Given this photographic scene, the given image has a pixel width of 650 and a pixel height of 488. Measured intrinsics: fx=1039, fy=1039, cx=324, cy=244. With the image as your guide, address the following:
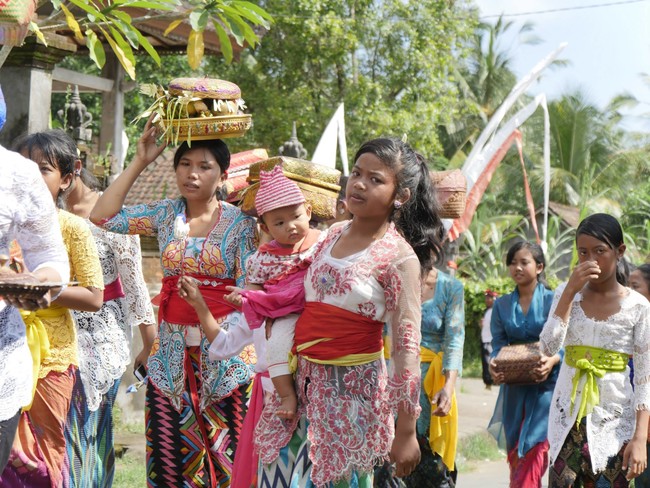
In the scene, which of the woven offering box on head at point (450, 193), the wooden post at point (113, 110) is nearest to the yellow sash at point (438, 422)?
the woven offering box on head at point (450, 193)

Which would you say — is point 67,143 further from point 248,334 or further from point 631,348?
point 631,348

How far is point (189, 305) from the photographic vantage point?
5.10m

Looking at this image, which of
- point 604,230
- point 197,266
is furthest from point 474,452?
point 197,266

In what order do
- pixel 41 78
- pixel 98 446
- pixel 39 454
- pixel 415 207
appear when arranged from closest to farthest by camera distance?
pixel 415 207 → pixel 39 454 → pixel 98 446 → pixel 41 78

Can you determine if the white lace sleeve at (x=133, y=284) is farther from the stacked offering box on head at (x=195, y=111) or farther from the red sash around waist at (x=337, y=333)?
the red sash around waist at (x=337, y=333)

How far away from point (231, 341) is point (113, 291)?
130 cm

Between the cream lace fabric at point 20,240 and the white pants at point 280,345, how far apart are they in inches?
37.2

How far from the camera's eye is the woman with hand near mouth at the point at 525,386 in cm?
701

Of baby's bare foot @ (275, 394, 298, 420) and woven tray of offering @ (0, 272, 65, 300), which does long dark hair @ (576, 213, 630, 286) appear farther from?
woven tray of offering @ (0, 272, 65, 300)

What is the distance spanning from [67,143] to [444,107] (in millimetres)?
21378

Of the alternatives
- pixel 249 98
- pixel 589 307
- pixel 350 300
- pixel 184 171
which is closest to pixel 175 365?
pixel 184 171

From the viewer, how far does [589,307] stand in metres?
5.83

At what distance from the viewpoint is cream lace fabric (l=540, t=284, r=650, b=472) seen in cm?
563

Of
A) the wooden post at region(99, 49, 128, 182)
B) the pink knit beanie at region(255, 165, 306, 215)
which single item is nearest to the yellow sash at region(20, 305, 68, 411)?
the pink knit beanie at region(255, 165, 306, 215)
